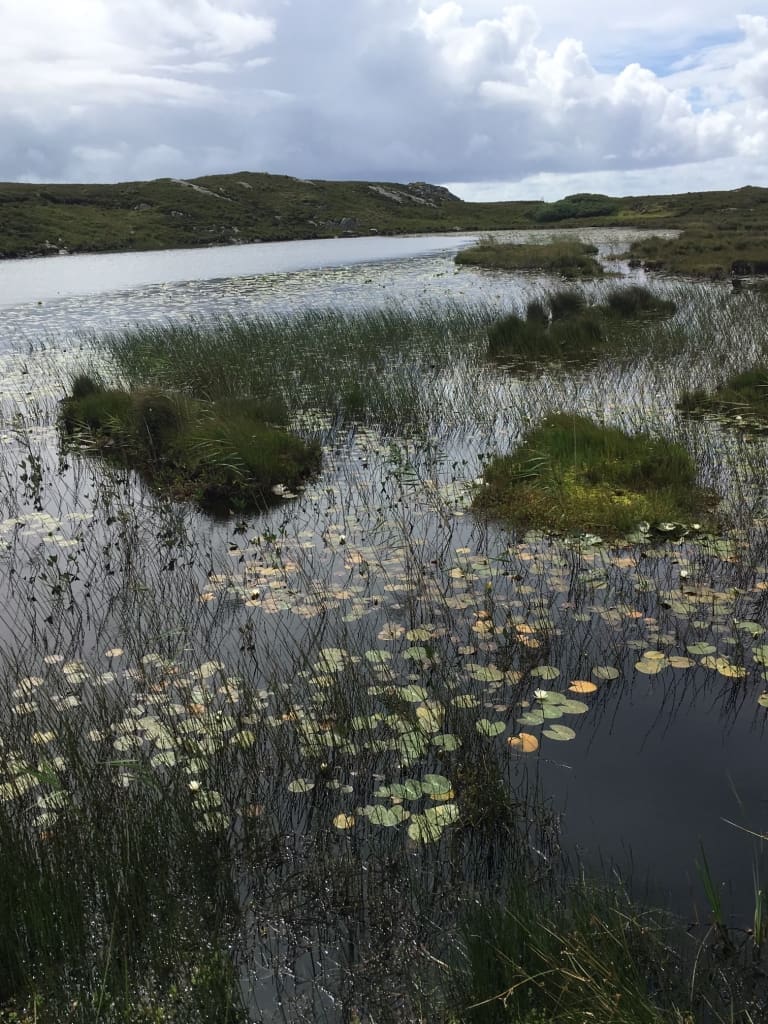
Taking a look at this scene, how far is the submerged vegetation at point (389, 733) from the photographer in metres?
3.03

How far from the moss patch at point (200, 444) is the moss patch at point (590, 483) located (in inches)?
105

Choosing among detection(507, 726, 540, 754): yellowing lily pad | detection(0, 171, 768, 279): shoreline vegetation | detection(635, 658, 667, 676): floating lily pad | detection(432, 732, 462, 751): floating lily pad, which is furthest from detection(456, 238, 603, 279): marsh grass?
detection(432, 732, 462, 751): floating lily pad

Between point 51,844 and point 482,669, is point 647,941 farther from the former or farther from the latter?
point 51,844

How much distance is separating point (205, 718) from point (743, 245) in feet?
130

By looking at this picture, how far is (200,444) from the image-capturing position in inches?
406

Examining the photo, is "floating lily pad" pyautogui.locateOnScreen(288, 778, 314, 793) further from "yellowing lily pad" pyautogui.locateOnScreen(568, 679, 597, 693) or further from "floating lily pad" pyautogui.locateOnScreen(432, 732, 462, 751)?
"yellowing lily pad" pyautogui.locateOnScreen(568, 679, 597, 693)

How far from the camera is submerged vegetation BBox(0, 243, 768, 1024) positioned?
3025 millimetres

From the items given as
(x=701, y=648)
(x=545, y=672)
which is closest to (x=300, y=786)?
(x=545, y=672)

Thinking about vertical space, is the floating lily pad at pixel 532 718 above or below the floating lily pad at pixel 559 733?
above

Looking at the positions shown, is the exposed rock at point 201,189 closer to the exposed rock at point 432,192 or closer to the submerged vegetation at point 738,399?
the exposed rock at point 432,192

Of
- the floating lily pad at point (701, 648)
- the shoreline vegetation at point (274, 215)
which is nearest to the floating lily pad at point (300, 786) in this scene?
the floating lily pad at point (701, 648)

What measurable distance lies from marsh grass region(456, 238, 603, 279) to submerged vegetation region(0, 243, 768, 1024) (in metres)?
25.3

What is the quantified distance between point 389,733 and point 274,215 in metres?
102

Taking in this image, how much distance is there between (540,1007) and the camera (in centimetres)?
282
